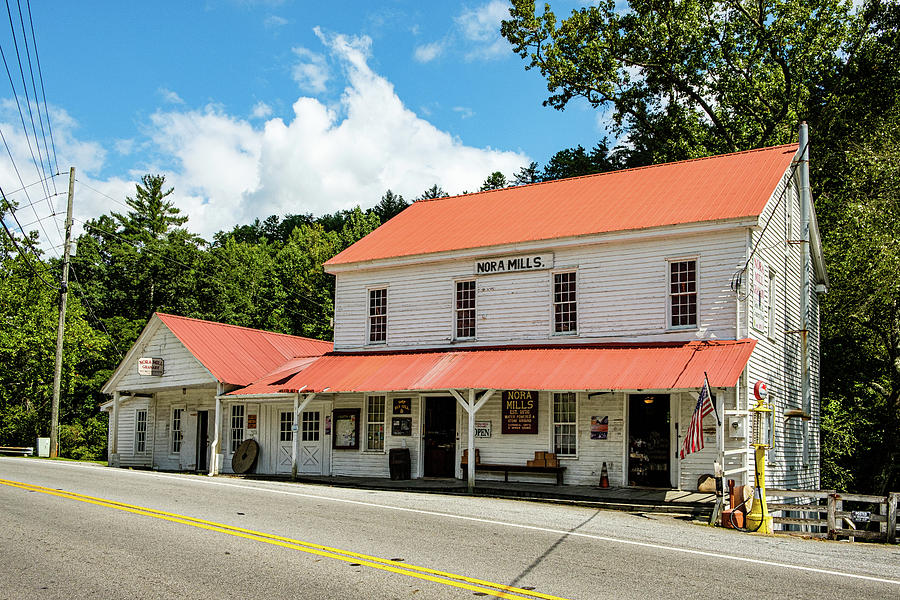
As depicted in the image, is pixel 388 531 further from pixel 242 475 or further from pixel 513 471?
pixel 242 475

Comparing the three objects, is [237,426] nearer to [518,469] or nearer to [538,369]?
[518,469]

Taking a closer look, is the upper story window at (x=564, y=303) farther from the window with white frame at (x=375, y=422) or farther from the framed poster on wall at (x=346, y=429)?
the framed poster on wall at (x=346, y=429)

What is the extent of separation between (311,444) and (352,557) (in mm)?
16033

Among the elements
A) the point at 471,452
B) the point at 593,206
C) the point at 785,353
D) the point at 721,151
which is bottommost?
the point at 471,452

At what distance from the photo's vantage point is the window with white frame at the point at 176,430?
29094mm

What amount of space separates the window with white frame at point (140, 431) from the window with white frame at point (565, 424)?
17213 mm

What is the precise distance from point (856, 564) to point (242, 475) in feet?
61.9

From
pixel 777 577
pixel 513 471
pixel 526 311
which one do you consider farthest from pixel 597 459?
pixel 777 577

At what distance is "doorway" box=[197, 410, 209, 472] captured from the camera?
28203 millimetres

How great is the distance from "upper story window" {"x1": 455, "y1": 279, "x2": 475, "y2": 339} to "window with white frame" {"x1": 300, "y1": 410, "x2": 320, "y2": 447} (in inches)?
221

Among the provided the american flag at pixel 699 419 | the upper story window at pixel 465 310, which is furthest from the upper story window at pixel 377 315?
the american flag at pixel 699 419

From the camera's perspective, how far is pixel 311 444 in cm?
2483

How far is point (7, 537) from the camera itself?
1043 cm

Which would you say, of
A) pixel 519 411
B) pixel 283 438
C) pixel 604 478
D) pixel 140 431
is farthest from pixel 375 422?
pixel 140 431
